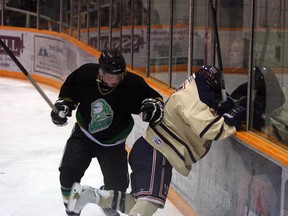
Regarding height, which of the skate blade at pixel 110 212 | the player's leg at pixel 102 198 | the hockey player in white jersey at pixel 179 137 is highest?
the hockey player in white jersey at pixel 179 137

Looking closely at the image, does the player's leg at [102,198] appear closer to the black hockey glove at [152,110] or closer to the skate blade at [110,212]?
the skate blade at [110,212]

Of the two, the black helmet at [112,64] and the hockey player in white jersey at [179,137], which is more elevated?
the black helmet at [112,64]

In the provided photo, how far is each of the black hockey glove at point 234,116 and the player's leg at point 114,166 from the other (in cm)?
69

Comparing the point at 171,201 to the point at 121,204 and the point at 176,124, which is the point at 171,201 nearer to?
the point at 121,204

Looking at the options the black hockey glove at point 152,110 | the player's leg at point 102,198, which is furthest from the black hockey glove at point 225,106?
the player's leg at point 102,198

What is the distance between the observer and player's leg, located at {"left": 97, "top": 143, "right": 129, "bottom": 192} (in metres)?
3.28

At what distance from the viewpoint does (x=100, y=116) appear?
3.17m

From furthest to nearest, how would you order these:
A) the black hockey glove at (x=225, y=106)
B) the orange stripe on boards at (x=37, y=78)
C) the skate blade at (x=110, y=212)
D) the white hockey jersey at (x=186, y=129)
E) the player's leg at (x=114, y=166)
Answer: the orange stripe on boards at (x=37, y=78), the skate blade at (x=110, y=212), the player's leg at (x=114, y=166), the black hockey glove at (x=225, y=106), the white hockey jersey at (x=186, y=129)

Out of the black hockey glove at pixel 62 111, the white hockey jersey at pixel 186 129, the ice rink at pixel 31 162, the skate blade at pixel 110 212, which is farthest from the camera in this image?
the ice rink at pixel 31 162

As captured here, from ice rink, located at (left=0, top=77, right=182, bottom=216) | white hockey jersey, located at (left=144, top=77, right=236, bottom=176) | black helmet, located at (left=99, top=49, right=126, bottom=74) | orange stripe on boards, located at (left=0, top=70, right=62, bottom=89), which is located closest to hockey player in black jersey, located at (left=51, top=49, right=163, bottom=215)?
black helmet, located at (left=99, top=49, right=126, bottom=74)

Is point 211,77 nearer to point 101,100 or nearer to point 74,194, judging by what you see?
point 101,100

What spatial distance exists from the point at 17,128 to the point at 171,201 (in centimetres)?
223

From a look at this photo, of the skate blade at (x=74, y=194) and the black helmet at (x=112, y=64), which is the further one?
the skate blade at (x=74, y=194)

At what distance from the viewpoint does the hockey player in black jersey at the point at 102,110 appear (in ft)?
10.1
